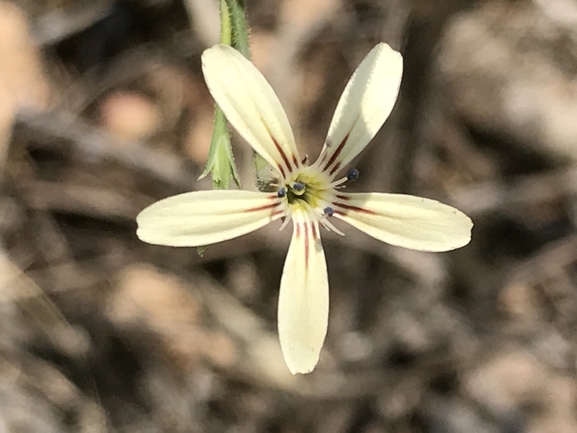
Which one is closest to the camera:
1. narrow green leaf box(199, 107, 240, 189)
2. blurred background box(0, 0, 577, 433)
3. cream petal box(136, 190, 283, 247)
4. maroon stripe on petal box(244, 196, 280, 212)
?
cream petal box(136, 190, 283, 247)

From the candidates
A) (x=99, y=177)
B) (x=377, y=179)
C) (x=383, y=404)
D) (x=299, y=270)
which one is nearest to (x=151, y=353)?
(x=99, y=177)

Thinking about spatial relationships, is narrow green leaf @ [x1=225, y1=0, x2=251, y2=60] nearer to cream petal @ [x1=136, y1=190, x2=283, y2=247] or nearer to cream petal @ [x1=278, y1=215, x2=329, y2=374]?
cream petal @ [x1=136, y1=190, x2=283, y2=247]

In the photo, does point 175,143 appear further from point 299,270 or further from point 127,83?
point 299,270

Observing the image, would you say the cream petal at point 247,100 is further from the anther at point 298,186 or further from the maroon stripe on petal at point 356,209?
the maroon stripe on petal at point 356,209

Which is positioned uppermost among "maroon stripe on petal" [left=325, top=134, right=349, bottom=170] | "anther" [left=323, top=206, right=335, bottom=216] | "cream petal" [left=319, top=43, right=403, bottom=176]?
"cream petal" [left=319, top=43, right=403, bottom=176]

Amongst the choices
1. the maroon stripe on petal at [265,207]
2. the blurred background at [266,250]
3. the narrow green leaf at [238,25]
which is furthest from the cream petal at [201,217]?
the blurred background at [266,250]

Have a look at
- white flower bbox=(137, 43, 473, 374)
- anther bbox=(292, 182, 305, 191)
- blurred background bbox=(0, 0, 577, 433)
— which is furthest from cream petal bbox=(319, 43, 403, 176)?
blurred background bbox=(0, 0, 577, 433)
